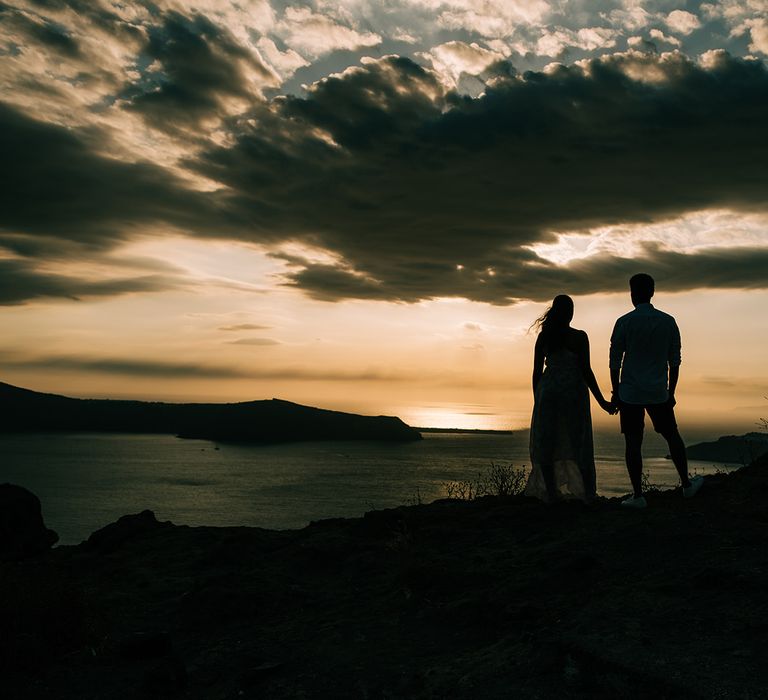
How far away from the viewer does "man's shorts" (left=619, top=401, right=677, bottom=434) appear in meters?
6.54

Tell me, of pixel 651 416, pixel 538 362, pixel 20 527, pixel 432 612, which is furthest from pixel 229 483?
pixel 432 612

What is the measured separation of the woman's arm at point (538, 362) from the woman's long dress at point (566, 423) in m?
0.06

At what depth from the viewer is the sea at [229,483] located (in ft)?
197

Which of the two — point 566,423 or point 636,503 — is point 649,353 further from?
point 636,503

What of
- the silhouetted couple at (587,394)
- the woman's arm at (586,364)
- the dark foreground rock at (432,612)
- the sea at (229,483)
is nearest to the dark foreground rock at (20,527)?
the dark foreground rock at (432,612)

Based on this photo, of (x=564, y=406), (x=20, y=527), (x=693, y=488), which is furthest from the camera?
(x=20, y=527)

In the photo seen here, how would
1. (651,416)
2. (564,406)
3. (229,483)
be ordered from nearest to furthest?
(651,416) → (564,406) → (229,483)

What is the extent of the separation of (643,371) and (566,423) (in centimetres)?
103

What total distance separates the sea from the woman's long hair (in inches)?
1025

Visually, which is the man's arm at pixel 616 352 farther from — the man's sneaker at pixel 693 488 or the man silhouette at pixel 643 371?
the man's sneaker at pixel 693 488

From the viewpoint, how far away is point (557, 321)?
270 inches

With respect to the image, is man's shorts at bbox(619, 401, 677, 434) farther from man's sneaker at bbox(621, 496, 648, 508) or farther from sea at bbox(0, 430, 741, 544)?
sea at bbox(0, 430, 741, 544)

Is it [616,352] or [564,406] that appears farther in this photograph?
[564,406]

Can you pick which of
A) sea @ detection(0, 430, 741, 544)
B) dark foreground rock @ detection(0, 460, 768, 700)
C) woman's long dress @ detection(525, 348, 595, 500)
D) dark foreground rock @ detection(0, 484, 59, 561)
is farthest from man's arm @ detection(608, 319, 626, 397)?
sea @ detection(0, 430, 741, 544)
